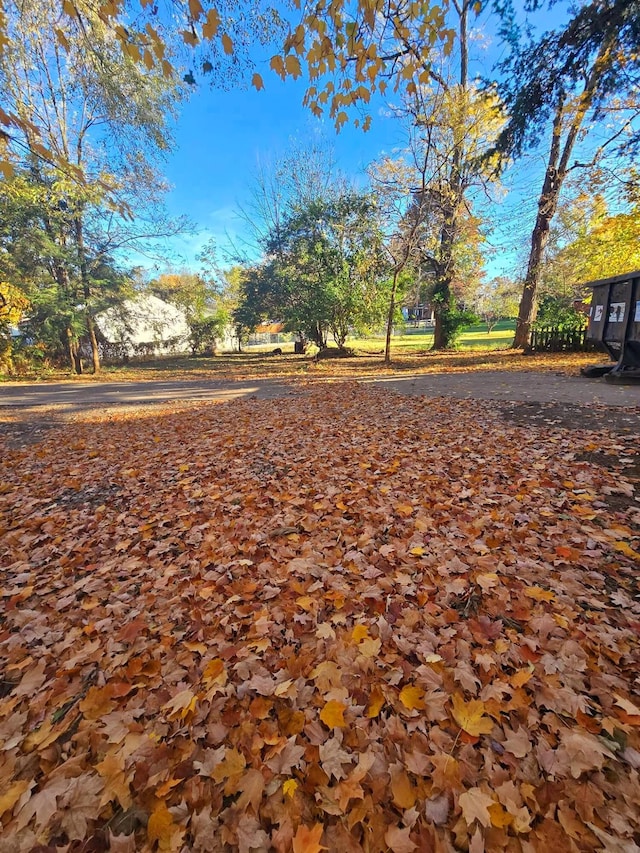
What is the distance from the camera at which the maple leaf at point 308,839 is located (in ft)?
4.35

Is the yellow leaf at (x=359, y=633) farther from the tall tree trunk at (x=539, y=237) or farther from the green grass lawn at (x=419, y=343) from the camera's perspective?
the green grass lawn at (x=419, y=343)

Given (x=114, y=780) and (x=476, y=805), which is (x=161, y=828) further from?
(x=476, y=805)

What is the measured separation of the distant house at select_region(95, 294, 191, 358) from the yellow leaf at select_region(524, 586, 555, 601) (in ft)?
72.4

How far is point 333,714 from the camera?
5.90 ft


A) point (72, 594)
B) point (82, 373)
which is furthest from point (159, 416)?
point (82, 373)

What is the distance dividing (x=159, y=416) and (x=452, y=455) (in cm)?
697

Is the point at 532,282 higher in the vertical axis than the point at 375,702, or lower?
higher

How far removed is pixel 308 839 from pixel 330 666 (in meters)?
0.75

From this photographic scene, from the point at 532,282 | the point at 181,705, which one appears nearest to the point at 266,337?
the point at 532,282

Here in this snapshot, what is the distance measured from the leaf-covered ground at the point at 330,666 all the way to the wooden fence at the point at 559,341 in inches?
502

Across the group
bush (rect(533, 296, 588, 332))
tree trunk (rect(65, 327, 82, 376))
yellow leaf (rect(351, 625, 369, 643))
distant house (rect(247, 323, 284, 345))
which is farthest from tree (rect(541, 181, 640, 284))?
distant house (rect(247, 323, 284, 345))

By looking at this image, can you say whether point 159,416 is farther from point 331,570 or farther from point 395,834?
point 395,834

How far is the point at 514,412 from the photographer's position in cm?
689

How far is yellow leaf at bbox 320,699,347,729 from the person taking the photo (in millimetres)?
1756
